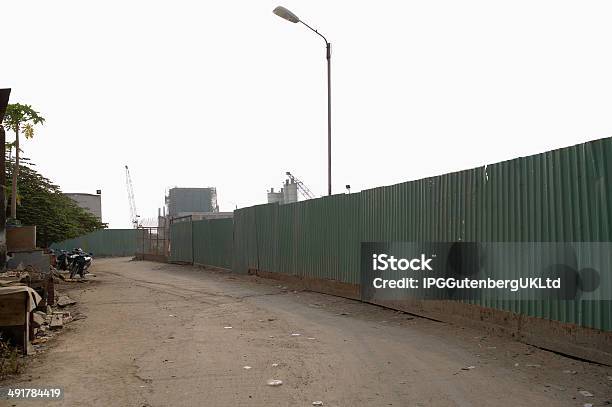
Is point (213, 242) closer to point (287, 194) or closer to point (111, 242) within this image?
point (111, 242)

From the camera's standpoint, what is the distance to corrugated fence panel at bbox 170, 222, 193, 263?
27.6m

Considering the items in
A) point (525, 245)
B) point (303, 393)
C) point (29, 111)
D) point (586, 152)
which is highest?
point (29, 111)

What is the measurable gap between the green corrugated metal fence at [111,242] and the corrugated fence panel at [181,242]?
1907cm

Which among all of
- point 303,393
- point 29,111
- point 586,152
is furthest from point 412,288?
point 29,111

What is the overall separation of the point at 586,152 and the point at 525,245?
5.26ft

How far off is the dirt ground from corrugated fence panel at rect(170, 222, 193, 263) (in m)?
17.0

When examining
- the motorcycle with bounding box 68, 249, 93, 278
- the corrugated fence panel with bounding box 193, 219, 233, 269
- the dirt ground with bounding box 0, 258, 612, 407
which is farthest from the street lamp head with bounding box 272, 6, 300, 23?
the motorcycle with bounding box 68, 249, 93, 278

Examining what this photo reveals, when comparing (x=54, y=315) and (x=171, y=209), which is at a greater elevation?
(x=171, y=209)

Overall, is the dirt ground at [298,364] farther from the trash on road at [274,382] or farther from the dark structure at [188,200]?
the dark structure at [188,200]

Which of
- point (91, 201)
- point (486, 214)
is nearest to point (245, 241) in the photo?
point (486, 214)

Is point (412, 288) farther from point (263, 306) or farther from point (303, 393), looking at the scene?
point (303, 393)

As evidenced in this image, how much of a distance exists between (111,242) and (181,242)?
→ 2149 cm

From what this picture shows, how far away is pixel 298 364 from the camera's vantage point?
6.32m

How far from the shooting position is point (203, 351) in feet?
22.9
